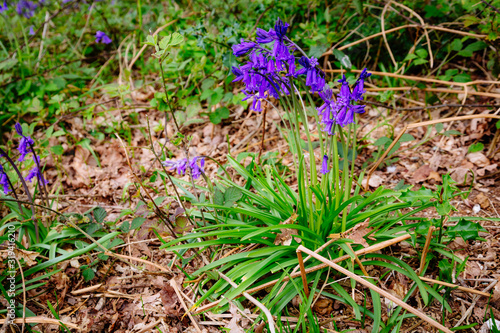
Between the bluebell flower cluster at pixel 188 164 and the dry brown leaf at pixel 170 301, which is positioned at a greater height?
the bluebell flower cluster at pixel 188 164

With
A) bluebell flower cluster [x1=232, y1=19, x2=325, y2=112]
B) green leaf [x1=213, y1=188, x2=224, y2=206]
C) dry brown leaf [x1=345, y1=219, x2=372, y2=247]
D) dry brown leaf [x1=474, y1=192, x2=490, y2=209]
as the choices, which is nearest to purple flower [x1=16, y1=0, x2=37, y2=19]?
green leaf [x1=213, y1=188, x2=224, y2=206]

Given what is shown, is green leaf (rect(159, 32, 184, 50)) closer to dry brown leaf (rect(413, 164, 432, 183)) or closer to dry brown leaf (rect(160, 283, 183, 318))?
dry brown leaf (rect(160, 283, 183, 318))

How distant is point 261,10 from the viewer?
10.8 feet

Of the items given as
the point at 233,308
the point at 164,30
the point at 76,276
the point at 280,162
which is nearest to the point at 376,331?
the point at 233,308

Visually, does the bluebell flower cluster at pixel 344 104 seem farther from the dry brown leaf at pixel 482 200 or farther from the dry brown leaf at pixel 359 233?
the dry brown leaf at pixel 482 200

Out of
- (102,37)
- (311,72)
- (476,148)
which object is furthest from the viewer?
(102,37)

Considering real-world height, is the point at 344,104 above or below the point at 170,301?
above

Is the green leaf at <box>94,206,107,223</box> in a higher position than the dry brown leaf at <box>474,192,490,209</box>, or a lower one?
higher

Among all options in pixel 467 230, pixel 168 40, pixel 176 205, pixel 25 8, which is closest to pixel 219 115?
pixel 176 205

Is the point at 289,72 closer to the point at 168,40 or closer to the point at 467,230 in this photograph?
the point at 168,40

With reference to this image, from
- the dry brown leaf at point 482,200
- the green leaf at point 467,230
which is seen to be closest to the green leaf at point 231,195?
the green leaf at point 467,230

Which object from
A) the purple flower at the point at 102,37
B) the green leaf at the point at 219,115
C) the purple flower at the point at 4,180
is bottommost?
the green leaf at the point at 219,115

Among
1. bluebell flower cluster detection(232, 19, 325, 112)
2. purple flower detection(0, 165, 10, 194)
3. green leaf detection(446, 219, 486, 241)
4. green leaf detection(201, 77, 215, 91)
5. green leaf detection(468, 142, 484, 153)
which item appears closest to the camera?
bluebell flower cluster detection(232, 19, 325, 112)

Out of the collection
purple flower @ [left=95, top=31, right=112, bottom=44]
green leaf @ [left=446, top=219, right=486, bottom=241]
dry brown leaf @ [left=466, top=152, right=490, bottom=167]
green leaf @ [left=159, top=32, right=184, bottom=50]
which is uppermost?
purple flower @ [left=95, top=31, right=112, bottom=44]
